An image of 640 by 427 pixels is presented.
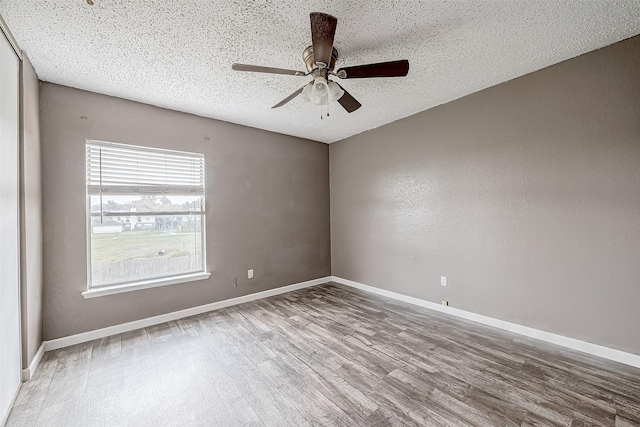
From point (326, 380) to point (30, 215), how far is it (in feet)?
9.14

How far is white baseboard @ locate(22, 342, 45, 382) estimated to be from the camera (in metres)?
2.06

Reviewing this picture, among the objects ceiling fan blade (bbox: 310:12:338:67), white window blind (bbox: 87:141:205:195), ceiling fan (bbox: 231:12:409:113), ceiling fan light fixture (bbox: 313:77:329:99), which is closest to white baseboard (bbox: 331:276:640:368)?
ceiling fan (bbox: 231:12:409:113)

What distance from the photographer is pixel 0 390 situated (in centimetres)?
164

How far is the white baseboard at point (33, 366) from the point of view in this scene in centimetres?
206

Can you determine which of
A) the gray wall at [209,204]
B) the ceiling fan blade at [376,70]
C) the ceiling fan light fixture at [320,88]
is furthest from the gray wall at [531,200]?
the ceiling fan light fixture at [320,88]

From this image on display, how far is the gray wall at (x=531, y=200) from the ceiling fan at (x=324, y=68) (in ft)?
5.38

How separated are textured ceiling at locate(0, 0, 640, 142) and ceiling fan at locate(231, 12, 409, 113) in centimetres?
26

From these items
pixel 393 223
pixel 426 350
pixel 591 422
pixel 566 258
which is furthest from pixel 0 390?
pixel 566 258

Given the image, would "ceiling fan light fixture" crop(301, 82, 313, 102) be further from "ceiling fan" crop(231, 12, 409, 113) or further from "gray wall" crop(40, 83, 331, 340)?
"gray wall" crop(40, 83, 331, 340)

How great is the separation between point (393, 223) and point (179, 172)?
9.78ft

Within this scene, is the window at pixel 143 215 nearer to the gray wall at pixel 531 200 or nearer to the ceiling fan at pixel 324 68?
the ceiling fan at pixel 324 68

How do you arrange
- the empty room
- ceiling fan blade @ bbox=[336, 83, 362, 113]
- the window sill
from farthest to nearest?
the window sill < ceiling fan blade @ bbox=[336, 83, 362, 113] < the empty room

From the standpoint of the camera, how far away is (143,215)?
3125 mm

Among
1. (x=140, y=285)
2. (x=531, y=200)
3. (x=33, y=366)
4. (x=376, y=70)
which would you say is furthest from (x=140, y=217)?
(x=531, y=200)
